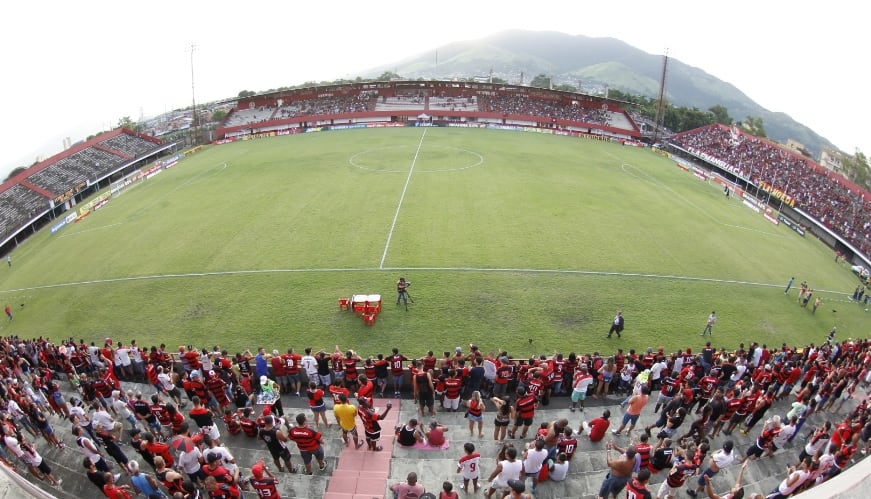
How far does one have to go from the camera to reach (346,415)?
9656 mm

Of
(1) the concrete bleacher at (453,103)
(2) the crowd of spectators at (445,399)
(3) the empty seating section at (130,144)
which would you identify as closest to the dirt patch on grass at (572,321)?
(2) the crowd of spectators at (445,399)

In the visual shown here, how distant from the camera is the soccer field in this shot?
18531mm

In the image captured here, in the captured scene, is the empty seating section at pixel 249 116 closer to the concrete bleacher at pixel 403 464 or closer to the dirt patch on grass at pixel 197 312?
the dirt patch on grass at pixel 197 312

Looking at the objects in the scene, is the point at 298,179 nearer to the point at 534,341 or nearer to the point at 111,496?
the point at 534,341

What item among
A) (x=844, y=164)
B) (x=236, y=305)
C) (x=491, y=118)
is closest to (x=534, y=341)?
(x=236, y=305)

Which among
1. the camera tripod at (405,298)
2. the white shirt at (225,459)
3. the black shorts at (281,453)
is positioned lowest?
the camera tripod at (405,298)

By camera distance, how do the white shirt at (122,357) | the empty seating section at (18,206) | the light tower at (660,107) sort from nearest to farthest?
the white shirt at (122,357), the empty seating section at (18,206), the light tower at (660,107)

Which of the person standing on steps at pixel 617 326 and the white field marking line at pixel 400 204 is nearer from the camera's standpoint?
the person standing on steps at pixel 617 326

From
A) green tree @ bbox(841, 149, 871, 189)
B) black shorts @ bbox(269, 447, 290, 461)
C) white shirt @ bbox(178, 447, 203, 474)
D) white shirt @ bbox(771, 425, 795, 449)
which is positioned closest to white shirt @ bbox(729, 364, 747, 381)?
white shirt @ bbox(771, 425, 795, 449)

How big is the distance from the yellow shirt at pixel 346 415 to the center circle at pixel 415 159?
30910 millimetres

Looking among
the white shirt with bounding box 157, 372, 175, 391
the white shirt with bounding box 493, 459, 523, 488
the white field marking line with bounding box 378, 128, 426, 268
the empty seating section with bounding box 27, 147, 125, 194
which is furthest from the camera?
the empty seating section with bounding box 27, 147, 125, 194

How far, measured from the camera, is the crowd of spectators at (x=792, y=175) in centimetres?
3453

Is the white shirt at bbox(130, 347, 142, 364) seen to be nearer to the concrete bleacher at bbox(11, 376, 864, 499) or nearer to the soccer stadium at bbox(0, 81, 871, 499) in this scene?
the soccer stadium at bbox(0, 81, 871, 499)

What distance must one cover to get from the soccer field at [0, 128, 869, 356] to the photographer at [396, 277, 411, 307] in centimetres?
42
